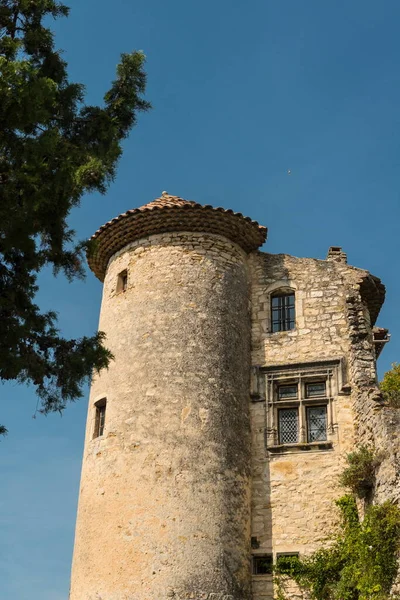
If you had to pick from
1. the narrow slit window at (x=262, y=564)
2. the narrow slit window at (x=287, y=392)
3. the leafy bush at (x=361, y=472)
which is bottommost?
the narrow slit window at (x=262, y=564)

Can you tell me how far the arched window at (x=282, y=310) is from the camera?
Answer: 17.6 meters

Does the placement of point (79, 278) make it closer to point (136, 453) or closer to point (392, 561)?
point (136, 453)

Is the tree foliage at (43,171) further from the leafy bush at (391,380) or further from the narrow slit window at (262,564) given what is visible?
the leafy bush at (391,380)

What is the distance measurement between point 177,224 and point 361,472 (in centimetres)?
673

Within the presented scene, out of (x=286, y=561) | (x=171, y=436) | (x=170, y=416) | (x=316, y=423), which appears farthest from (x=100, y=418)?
(x=286, y=561)

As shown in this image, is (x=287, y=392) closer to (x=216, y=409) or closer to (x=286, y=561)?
(x=216, y=409)

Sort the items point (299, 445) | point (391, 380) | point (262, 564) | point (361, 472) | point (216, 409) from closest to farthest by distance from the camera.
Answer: point (361, 472) < point (262, 564) < point (216, 409) < point (299, 445) < point (391, 380)

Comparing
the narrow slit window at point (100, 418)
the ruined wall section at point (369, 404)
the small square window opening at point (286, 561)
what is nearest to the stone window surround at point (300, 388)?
the ruined wall section at point (369, 404)

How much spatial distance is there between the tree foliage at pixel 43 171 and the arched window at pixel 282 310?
697cm

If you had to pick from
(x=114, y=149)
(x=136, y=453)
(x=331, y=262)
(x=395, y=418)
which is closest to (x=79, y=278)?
(x=114, y=149)

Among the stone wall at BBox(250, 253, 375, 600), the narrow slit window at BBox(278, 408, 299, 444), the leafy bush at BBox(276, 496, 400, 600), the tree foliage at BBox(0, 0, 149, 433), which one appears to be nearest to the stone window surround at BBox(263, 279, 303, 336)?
the stone wall at BBox(250, 253, 375, 600)

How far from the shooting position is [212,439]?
15375mm

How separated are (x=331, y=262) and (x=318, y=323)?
64.2 inches

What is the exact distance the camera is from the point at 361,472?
14602 millimetres
